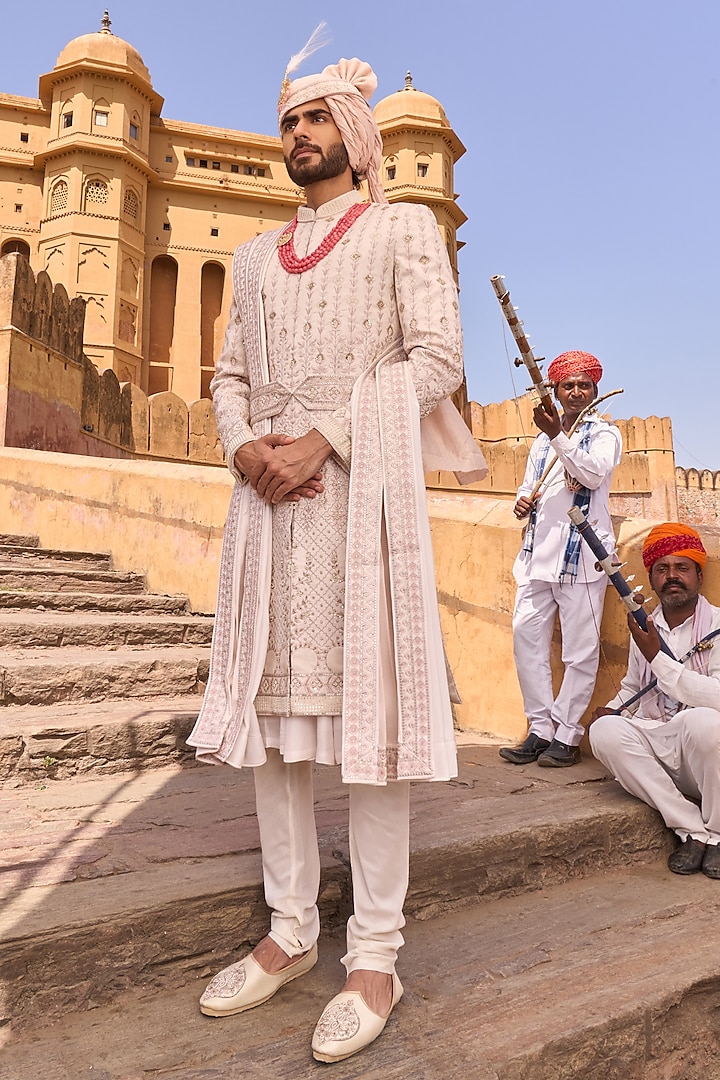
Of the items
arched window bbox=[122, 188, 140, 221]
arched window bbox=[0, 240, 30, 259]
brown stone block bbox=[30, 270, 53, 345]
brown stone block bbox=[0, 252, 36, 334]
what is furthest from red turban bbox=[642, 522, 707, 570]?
arched window bbox=[0, 240, 30, 259]

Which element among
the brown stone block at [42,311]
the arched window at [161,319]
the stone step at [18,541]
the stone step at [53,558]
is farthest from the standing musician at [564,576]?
the arched window at [161,319]

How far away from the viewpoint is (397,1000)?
1710 mm

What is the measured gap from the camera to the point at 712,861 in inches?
101

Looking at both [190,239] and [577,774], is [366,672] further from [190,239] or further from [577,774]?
[190,239]

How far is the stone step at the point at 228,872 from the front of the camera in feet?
5.68

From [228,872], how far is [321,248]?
1.49m

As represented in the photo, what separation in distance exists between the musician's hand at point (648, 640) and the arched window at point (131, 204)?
88.3ft

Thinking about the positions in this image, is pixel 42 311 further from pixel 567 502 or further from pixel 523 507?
pixel 567 502

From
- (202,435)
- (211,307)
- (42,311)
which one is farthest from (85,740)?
(211,307)

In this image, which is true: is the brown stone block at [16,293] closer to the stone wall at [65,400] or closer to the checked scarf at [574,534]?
the stone wall at [65,400]

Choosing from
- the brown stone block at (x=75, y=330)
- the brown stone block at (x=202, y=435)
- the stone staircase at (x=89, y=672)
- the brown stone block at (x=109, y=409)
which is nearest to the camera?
the stone staircase at (x=89, y=672)

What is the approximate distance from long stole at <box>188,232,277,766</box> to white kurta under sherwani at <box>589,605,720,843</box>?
1439 mm

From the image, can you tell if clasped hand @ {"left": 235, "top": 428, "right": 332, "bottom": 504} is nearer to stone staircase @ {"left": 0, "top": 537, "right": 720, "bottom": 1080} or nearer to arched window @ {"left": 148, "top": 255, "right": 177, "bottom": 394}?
stone staircase @ {"left": 0, "top": 537, "right": 720, "bottom": 1080}

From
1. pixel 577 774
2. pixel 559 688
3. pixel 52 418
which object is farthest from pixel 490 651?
pixel 52 418
